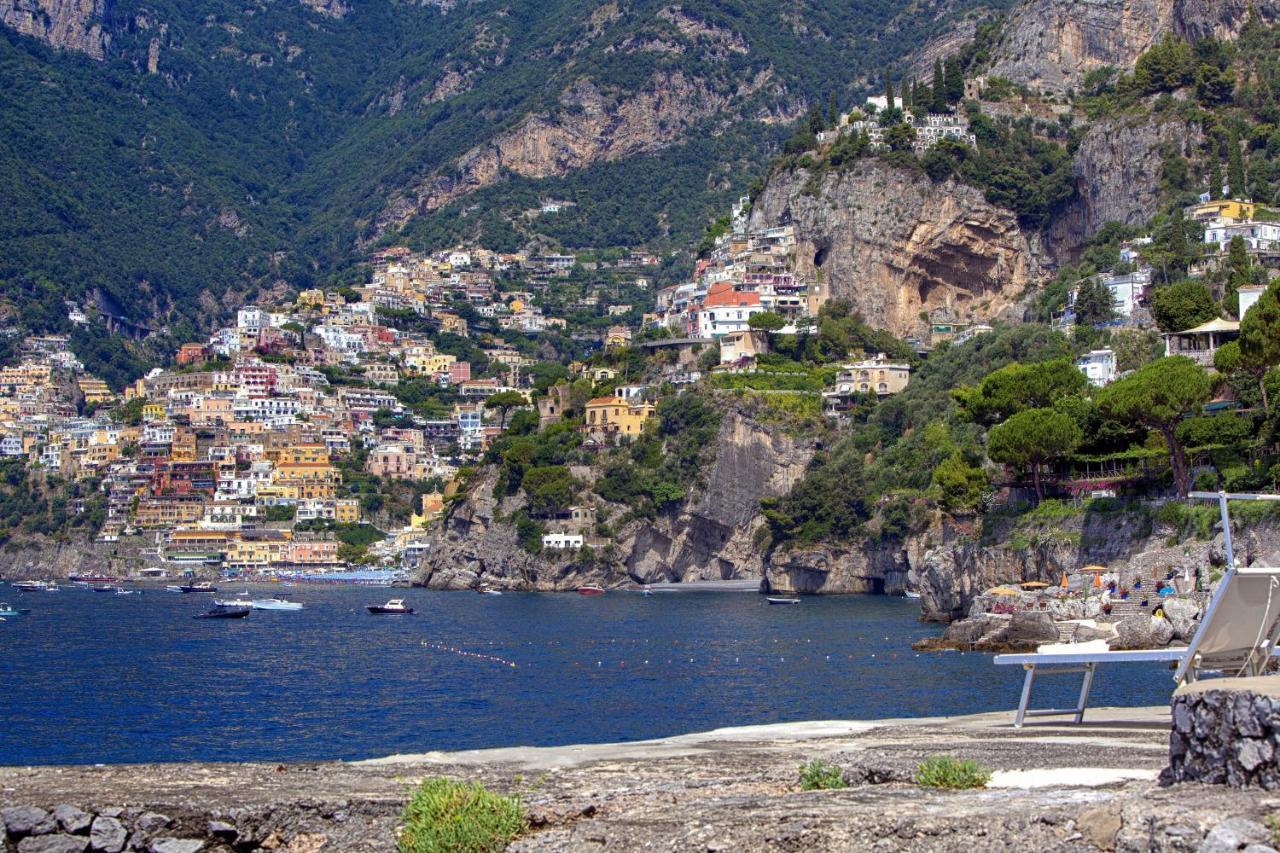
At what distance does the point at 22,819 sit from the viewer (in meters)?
16.8

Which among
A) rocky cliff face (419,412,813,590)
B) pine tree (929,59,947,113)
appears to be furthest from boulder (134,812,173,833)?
pine tree (929,59,947,113)

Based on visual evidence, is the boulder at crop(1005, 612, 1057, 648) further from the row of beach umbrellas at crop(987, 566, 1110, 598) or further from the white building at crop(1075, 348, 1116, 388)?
the white building at crop(1075, 348, 1116, 388)

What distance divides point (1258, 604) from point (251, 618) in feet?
266

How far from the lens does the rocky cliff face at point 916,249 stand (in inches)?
5064

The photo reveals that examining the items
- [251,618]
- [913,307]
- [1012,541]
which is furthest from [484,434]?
[1012,541]

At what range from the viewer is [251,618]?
93312 mm

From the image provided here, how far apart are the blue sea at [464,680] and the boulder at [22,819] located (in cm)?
2057

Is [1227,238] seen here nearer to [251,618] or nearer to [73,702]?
[251,618]

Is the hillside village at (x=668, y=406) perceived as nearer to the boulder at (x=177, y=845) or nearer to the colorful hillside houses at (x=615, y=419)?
the colorful hillside houses at (x=615, y=419)

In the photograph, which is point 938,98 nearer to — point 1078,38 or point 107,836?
point 1078,38

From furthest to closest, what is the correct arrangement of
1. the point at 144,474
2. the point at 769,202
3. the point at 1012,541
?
the point at 144,474 < the point at 769,202 < the point at 1012,541

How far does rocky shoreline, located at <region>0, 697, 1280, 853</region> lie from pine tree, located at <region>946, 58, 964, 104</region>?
120 metres

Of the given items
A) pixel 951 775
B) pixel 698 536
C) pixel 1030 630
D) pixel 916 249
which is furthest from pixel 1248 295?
pixel 951 775

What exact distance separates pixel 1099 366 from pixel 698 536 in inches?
1332
